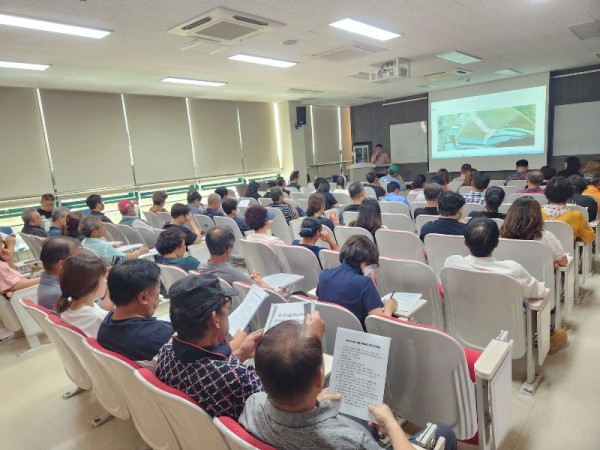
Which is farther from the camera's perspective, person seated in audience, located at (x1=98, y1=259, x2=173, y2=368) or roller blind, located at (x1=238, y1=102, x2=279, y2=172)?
roller blind, located at (x1=238, y1=102, x2=279, y2=172)

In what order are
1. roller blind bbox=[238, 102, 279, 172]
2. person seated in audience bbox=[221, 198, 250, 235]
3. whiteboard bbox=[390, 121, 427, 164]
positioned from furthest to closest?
Result: whiteboard bbox=[390, 121, 427, 164] < roller blind bbox=[238, 102, 279, 172] < person seated in audience bbox=[221, 198, 250, 235]

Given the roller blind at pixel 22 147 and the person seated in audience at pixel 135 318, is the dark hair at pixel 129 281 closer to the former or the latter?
the person seated in audience at pixel 135 318

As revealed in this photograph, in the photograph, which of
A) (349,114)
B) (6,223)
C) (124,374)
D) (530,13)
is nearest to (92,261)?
(124,374)

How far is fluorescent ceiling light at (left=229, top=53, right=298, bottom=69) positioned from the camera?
5.65 m

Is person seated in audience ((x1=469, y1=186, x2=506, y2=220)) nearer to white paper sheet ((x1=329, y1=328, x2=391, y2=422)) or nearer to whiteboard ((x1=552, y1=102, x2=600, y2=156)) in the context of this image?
white paper sheet ((x1=329, y1=328, x2=391, y2=422))

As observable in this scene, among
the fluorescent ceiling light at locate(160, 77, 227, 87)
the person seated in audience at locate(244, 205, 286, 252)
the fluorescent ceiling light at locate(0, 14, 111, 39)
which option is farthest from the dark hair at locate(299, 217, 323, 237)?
the fluorescent ceiling light at locate(160, 77, 227, 87)

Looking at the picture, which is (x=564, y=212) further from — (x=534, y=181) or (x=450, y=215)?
(x=534, y=181)

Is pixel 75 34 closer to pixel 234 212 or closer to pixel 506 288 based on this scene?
pixel 234 212

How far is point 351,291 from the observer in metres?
2.01

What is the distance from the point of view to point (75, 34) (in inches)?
→ 161

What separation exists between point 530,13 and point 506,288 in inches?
162

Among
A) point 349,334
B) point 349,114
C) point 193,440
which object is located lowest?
point 193,440

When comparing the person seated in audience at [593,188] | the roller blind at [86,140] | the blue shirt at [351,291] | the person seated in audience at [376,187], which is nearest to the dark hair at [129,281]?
the blue shirt at [351,291]

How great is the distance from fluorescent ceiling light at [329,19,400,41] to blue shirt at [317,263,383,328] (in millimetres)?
3365
